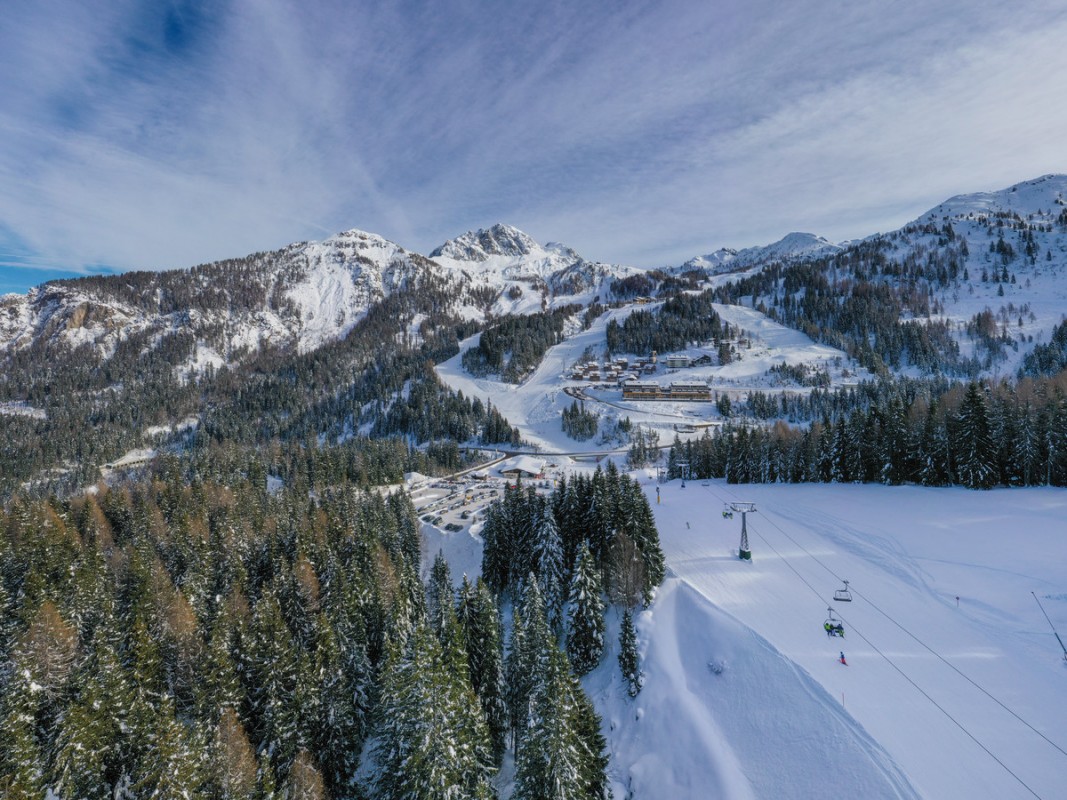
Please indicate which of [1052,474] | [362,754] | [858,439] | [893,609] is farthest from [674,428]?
[362,754]

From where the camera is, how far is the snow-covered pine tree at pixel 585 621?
125ft

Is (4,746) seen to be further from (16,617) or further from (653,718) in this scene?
(653,718)

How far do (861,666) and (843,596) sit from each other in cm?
786

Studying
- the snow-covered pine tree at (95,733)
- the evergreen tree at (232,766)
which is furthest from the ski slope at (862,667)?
the snow-covered pine tree at (95,733)

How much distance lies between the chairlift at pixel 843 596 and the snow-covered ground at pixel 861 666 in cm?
42

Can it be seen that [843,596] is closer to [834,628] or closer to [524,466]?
[834,628]

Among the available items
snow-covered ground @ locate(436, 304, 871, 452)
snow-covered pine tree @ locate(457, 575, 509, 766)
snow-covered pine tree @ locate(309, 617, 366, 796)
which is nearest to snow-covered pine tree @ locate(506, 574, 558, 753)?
snow-covered pine tree @ locate(457, 575, 509, 766)

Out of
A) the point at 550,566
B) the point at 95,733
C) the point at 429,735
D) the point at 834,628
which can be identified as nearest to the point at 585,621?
the point at 550,566

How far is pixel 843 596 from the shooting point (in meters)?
35.0

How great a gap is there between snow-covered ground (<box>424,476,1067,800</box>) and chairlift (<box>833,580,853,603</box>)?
42 cm

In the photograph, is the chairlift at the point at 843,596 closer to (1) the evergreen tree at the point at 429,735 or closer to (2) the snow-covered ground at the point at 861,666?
(2) the snow-covered ground at the point at 861,666

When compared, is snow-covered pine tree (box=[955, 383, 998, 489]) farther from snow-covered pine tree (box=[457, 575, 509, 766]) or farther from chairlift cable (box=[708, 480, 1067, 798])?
snow-covered pine tree (box=[457, 575, 509, 766])

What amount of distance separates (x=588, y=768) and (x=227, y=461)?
11745cm

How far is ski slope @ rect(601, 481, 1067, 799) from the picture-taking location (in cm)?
2211
